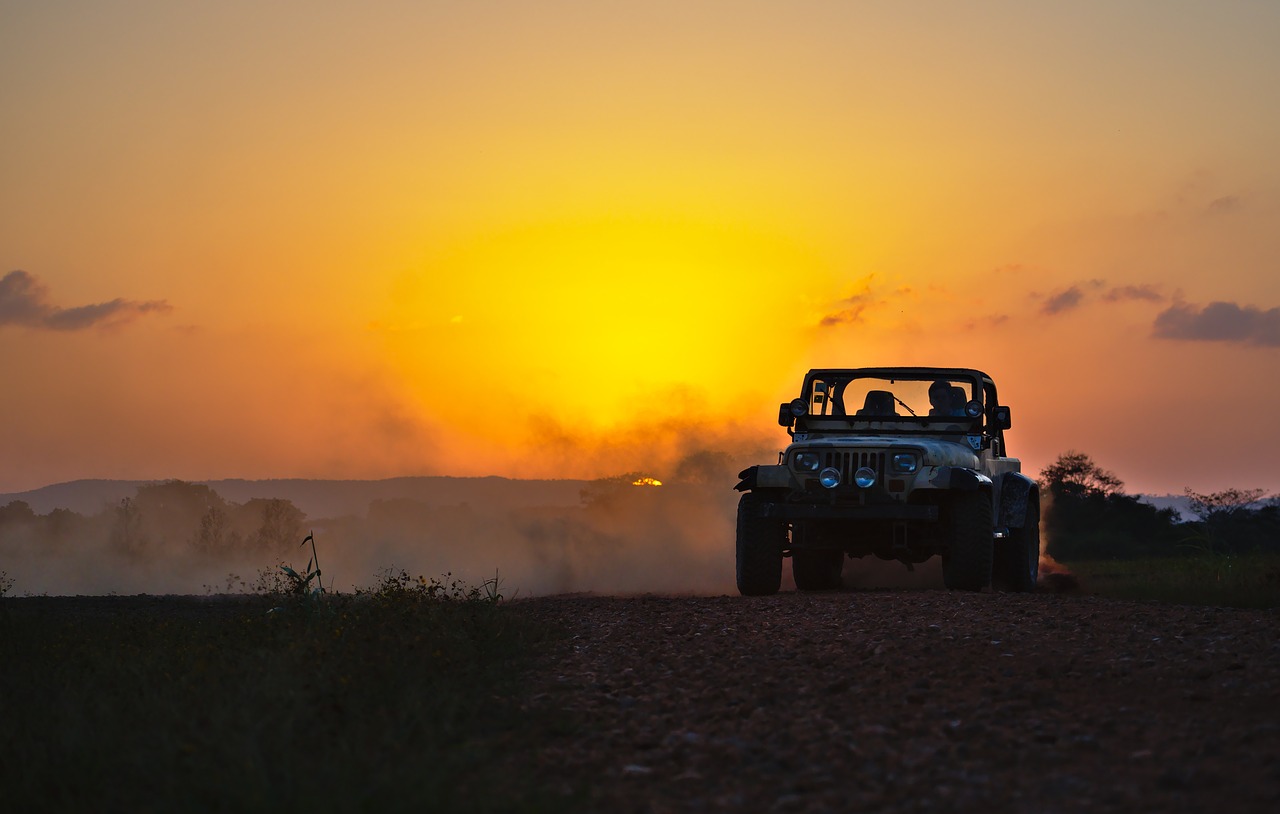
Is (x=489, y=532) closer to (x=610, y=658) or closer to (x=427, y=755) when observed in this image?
(x=610, y=658)

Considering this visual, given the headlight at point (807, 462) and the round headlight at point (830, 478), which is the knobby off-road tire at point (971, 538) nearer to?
the round headlight at point (830, 478)

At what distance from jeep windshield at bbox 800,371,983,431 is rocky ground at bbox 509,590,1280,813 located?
15.4 ft

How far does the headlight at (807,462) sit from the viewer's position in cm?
1596

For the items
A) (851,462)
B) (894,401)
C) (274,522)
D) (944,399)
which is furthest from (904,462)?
(274,522)

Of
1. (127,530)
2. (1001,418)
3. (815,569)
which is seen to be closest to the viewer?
(1001,418)

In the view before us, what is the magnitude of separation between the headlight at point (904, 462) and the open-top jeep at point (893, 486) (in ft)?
0.04

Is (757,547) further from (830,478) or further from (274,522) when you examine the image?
(274,522)

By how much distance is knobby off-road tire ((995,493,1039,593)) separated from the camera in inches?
682

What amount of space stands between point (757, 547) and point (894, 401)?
2816mm

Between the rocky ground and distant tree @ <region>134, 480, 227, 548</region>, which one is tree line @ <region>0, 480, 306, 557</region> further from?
the rocky ground

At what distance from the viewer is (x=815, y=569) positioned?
719 inches

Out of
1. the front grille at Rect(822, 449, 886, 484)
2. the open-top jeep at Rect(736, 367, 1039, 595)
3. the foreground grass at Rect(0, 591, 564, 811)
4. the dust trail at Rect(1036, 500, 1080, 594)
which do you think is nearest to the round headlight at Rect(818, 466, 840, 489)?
the open-top jeep at Rect(736, 367, 1039, 595)

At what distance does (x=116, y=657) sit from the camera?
428 inches

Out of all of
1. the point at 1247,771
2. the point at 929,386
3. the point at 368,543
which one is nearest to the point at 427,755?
the point at 1247,771
